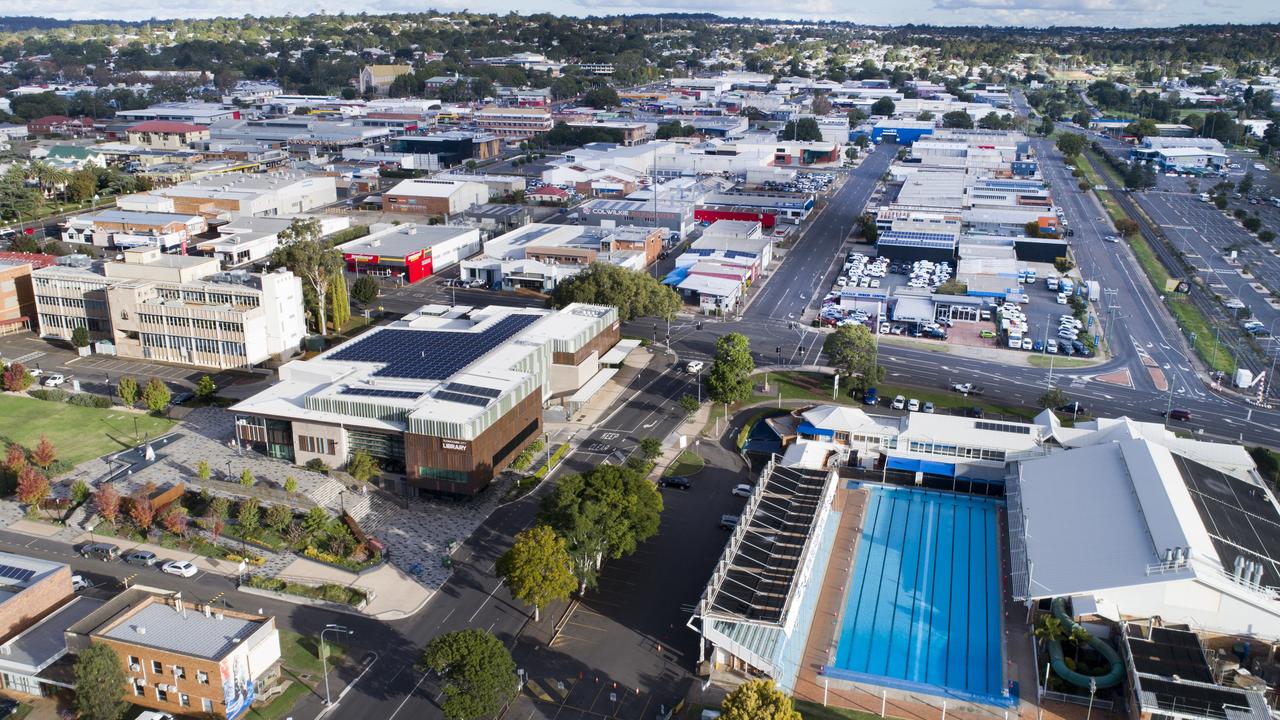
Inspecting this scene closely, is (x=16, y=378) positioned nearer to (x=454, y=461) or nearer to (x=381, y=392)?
(x=381, y=392)

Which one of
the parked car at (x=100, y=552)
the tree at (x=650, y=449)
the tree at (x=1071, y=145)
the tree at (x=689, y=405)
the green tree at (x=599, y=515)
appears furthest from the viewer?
the tree at (x=1071, y=145)

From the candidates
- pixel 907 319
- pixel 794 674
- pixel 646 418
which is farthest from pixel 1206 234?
pixel 794 674

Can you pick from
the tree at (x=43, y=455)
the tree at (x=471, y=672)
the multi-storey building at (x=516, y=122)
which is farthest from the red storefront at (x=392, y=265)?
the multi-storey building at (x=516, y=122)

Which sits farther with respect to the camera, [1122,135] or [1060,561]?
[1122,135]

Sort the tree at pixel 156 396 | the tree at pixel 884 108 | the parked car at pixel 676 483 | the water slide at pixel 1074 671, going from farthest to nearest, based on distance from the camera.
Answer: the tree at pixel 884 108
the tree at pixel 156 396
the parked car at pixel 676 483
the water slide at pixel 1074 671

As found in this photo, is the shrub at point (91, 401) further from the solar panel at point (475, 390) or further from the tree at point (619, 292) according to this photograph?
the tree at point (619, 292)

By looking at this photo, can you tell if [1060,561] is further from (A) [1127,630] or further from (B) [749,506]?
(B) [749,506]
